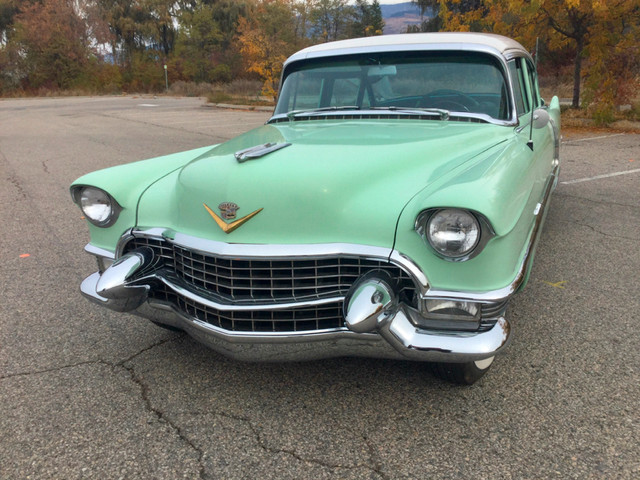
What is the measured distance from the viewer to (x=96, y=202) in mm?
2715

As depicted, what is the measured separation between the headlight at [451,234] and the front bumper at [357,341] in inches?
11.0

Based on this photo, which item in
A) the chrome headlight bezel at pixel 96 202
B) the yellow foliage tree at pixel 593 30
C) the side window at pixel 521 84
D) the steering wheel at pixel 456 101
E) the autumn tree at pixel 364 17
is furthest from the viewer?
the autumn tree at pixel 364 17

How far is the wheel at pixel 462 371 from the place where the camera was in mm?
2322

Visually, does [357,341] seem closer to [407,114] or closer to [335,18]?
[407,114]

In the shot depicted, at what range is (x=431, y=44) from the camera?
3.24 m

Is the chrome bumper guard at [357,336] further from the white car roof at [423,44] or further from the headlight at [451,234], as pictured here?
the white car roof at [423,44]

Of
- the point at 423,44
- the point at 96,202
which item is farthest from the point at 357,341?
the point at 423,44

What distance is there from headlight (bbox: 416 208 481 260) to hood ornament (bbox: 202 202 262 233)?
2.25 ft

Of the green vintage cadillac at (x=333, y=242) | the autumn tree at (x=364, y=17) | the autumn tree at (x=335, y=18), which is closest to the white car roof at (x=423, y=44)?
the green vintage cadillac at (x=333, y=242)

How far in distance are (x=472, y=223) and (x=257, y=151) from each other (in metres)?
1.05

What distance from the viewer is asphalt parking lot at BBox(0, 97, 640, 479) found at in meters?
2.00

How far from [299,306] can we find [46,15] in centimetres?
5216

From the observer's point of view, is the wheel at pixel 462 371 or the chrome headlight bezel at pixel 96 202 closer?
the wheel at pixel 462 371

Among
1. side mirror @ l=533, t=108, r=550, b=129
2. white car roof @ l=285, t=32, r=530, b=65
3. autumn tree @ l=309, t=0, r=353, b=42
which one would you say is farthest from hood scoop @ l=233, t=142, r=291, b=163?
autumn tree @ l=309, t=0, r=353, b=42
